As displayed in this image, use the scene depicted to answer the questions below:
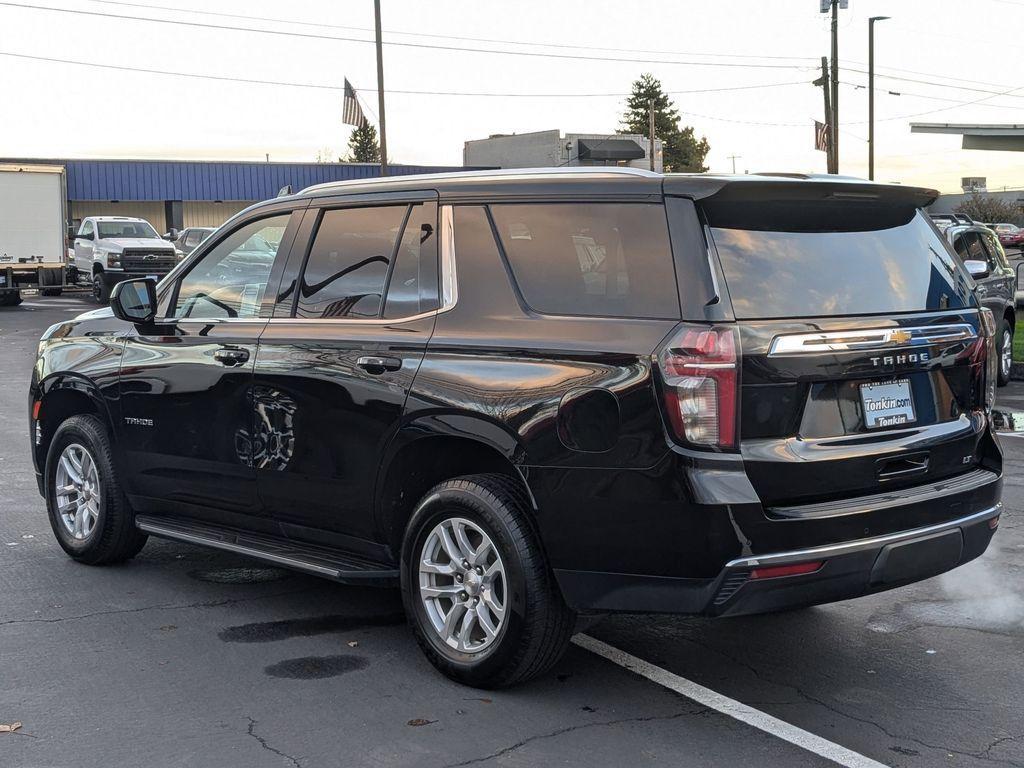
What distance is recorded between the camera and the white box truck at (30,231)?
107 feet

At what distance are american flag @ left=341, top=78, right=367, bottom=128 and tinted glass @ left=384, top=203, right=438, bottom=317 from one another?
31892mm

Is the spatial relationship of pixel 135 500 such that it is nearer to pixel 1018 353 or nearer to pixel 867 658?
pixel 867 658

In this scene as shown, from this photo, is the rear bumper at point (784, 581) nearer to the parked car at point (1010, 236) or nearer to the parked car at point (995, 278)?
the parked car at point (995, 278)

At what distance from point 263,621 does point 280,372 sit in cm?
116

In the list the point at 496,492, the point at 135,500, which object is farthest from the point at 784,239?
the point at 135,500

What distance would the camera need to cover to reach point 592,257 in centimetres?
451

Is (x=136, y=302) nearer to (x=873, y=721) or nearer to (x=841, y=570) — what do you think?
(x=841, y=570)

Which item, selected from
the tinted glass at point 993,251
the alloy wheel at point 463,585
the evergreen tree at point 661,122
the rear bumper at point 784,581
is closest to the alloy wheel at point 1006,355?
the tinted glass at point 993,251

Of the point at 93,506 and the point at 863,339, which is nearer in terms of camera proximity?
the point at 863,339

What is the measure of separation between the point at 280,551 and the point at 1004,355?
11.1 metres

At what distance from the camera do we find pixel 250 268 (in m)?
5.84

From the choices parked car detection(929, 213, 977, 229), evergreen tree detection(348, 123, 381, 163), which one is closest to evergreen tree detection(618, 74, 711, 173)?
evergreen tree detection(348, 123, 381, 163)

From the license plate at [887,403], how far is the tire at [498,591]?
49.1 inches

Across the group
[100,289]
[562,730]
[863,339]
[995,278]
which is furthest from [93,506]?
[100,289]
